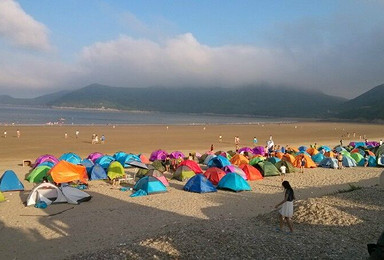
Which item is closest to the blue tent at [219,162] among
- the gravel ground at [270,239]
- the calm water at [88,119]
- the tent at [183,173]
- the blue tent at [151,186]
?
the tent at [183,173]

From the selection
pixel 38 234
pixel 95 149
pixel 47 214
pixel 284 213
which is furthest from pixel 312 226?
pixel 95 149

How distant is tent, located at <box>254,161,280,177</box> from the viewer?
69.6ft

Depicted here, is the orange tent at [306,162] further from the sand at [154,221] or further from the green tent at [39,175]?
the green tent at [39,175]

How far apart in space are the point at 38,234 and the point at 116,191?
6.01 m

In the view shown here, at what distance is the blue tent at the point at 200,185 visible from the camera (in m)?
16.8

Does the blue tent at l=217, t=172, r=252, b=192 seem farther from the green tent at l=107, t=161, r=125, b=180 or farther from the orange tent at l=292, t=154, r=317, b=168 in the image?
Answer: the orange tent at l=292, t=154, r=317, b=168

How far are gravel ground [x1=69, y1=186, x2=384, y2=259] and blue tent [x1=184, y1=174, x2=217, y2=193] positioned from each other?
229 inches

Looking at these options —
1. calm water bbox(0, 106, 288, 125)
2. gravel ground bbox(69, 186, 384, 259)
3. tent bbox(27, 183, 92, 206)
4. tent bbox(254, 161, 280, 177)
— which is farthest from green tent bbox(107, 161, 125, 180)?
calm water bbox(0, 106, 288, 125)

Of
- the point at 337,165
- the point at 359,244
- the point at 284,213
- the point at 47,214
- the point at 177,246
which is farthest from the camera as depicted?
the point at 337,165

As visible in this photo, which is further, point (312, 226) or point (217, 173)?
point (217, 173)

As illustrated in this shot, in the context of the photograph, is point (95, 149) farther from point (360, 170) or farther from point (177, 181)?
→ point (360, 170)

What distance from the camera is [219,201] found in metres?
15.3

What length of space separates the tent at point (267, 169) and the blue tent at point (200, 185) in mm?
5230

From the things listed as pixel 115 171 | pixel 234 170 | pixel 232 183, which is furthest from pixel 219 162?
pixel 115 171
